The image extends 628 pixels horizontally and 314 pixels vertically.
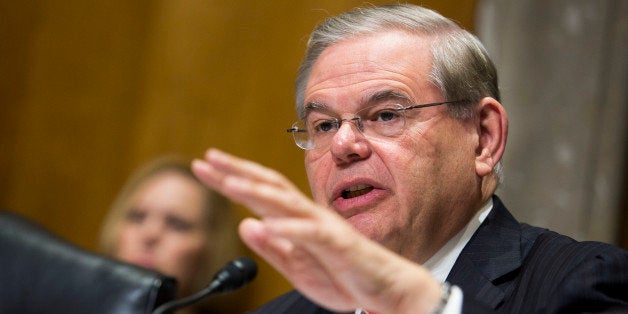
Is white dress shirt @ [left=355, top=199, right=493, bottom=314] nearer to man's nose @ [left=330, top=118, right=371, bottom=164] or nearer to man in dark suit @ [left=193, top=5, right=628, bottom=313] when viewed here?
man in dark suit @ [left=193, top=5, right=628, bottom=313]

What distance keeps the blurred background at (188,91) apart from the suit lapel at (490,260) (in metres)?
0.95

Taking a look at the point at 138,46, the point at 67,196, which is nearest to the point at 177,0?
the point at 138,46

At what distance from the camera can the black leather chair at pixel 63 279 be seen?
5.62 ft

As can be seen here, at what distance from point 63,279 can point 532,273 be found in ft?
3.30

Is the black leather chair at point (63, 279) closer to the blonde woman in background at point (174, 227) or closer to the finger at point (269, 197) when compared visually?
the finger at point (269, 197)

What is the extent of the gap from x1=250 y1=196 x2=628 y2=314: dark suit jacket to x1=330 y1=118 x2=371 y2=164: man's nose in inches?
13.6

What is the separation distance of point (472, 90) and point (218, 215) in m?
1.65

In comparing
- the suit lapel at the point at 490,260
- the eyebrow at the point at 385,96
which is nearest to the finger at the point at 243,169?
the suit lapel at the point at 490,260

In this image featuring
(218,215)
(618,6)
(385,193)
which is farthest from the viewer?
(218,215)

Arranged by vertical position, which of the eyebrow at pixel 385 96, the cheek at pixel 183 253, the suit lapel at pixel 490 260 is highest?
the eyebrow at pixel 385 96

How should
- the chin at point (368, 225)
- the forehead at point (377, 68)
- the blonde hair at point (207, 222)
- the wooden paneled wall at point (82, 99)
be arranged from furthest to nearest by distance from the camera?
the wooden paneled wall at point (82, 99), the blonde hair at point (207, 222), the forehead at point (377, 68), the chin at point (368, 225)

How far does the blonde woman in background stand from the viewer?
3400 mm

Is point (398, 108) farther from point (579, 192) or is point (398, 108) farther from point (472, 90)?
point (579, 192)

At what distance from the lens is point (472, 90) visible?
223 cm
